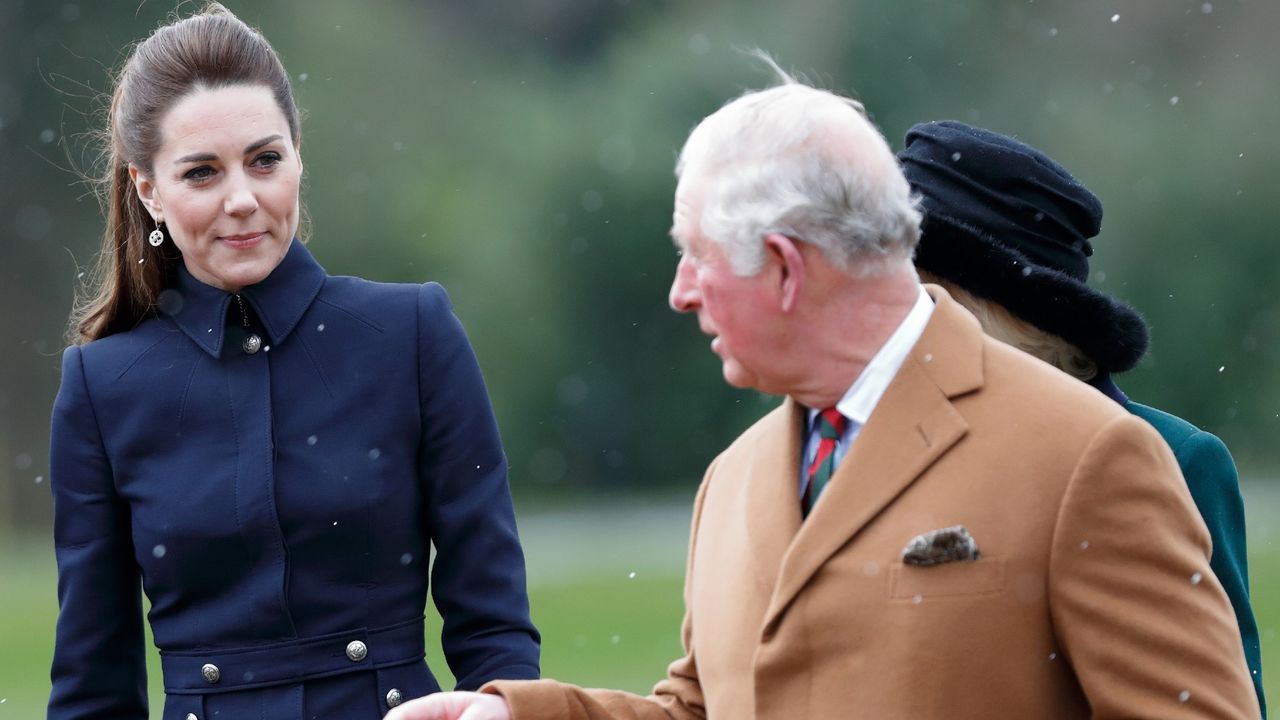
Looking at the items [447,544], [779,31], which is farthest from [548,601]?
[447,544]

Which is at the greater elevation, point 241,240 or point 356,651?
point 241,240

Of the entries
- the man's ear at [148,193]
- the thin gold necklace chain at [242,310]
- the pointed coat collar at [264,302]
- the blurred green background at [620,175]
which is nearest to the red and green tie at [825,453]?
the pointed coat collar at [264,302]

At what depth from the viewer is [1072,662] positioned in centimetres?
242

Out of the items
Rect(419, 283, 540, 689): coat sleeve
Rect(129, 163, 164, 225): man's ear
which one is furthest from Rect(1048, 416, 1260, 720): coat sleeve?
Rect(129, 163, 164, 225): man's ear

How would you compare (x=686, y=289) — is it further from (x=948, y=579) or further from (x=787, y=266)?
(x=948, y=579)

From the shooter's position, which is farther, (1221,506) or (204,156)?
(204,156)

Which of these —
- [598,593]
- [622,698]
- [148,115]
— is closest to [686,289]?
[622,698]

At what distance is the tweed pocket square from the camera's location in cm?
245

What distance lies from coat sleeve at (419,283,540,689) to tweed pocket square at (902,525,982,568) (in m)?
1.17

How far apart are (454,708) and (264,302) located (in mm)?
1054

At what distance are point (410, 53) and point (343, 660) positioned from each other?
2566cm

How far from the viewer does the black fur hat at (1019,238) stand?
3209 millimetres

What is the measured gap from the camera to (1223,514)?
3.09 metres

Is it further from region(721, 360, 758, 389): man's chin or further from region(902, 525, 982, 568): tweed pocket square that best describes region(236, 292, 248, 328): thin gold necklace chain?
region(902, 525, 982, 568): tweed pocket square
